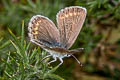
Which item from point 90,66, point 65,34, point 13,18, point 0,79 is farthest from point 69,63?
point 0,79

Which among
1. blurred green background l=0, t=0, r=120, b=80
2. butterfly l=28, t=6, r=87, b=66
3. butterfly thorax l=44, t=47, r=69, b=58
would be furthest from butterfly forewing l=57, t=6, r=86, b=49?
blurred green background l=0, t=0, r=120, b=80

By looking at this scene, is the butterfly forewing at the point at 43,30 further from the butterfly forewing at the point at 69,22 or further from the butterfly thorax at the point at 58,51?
the butterfly thorax at the point at 58,51

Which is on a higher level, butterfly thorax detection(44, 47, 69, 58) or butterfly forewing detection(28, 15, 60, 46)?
butterfly forewing detection(28, 15, 60, 46)

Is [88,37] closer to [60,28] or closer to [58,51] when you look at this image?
[60,28]

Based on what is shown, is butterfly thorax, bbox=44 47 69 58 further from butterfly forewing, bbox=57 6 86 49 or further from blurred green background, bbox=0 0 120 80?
blurred green background, bbox=0 0 120 80

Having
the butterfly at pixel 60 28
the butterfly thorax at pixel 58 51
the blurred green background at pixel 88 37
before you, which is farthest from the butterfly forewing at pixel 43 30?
the blurred green background at pixel 88 37

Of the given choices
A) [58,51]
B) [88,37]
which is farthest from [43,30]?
[88,37]
